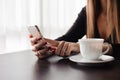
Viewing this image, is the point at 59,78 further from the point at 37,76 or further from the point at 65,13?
the point at 65,13

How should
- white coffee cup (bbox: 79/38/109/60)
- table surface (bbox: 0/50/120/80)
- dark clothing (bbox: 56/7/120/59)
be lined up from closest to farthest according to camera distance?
table surface (bbox: 0/50/120/80), white coffee cup (bbox: 79/38/109/60), dark clothing (bbox: 56/7/120/59)

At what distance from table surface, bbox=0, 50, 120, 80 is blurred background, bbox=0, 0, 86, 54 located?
124cm

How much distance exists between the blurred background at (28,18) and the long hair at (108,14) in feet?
3.22

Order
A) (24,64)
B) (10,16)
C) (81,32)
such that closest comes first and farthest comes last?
(24,64), (81,32), (10,16)

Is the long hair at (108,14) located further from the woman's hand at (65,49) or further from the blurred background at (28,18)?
the blurred background at (28,18)

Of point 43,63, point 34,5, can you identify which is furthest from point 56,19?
point 43,63

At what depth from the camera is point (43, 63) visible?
1039 millimetres

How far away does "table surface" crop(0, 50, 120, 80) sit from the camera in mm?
806

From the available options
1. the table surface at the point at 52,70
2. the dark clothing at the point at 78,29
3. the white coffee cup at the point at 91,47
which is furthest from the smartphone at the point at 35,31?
the dark clothing at the point at 78,29

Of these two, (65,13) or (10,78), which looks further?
(65,13)

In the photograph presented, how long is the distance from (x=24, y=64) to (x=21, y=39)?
1.46 meters

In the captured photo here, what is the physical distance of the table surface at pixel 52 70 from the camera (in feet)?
2.65

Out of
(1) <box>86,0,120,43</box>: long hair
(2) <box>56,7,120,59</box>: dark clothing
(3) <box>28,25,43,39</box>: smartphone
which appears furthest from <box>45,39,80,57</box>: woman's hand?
(2) <box>56,7,120,59</box>: dark clothing

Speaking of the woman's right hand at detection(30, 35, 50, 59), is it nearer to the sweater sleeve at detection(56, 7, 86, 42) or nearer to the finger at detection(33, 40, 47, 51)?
the finger at detection(33, 40, 47, 51)
